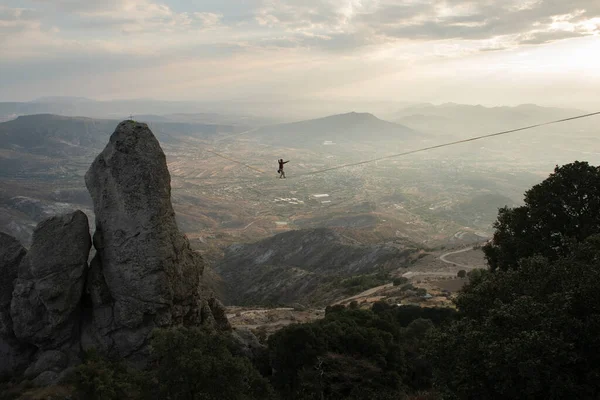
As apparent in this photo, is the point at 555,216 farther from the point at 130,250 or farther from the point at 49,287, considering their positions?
the point at 49,287

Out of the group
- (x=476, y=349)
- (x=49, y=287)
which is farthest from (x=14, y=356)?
(x=476, y=349)

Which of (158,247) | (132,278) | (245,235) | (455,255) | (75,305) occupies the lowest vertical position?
(245,235)

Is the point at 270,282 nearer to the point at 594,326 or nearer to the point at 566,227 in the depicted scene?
the point at 566,227

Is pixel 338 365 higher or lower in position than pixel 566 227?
lower

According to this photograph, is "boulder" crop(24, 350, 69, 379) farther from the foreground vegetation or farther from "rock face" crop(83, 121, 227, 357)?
the foreground vegetation

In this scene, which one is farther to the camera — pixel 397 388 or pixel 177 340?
pixel 397 388

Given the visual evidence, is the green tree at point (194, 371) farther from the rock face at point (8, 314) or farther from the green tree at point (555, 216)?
the green tree at point (555, 216)

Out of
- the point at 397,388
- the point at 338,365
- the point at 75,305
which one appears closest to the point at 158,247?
the point at 75,305

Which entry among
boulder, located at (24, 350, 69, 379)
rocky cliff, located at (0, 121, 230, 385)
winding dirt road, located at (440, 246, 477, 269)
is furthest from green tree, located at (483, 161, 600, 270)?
winding dirt road, located at (440, 246, 477, 269)
